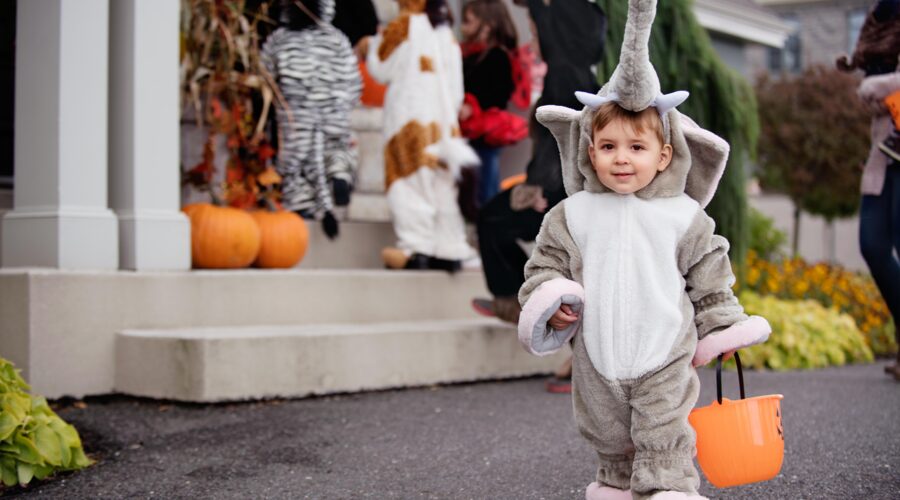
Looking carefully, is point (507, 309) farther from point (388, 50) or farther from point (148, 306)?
point (388, 50)

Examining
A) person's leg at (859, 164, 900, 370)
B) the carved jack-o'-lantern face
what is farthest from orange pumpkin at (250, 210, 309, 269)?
person's leg at (859, 164, 900, 370)

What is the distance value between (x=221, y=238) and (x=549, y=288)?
3513mm

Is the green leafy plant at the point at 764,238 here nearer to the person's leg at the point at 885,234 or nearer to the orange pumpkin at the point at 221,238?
the person's leg at the point at 885,234

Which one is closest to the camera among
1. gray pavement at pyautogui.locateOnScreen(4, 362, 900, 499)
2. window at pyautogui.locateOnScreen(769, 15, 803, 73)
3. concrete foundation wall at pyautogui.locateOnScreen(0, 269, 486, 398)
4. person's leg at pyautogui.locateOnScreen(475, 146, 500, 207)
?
gray pavement at pyautogui.locateOnScreen(4, 362, 900, 499)

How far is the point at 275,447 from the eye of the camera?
4109 millimetres

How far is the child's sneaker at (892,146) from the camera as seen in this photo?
5520 mm

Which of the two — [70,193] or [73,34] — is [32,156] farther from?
[73,34]

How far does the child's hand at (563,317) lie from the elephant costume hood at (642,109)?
1.25ft

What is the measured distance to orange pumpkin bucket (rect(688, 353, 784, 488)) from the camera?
8.26ft

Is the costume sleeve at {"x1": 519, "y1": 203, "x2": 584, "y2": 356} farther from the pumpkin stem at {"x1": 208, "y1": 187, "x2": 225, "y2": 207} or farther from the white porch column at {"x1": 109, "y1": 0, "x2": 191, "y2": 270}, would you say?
the pumpkin stem at {"x1": 208, "y1": 187, "x2": 225, "y2": 207}

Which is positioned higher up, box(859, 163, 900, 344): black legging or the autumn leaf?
the autumn leaf

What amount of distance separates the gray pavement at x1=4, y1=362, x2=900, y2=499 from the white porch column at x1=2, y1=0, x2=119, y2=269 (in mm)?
885

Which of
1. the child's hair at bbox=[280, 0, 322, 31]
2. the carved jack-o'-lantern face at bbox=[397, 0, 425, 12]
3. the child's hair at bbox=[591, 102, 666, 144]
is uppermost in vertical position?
the carved jack-o'-lantern face at bbox=[397, 0, 425, 12]

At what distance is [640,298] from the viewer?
2637mm
